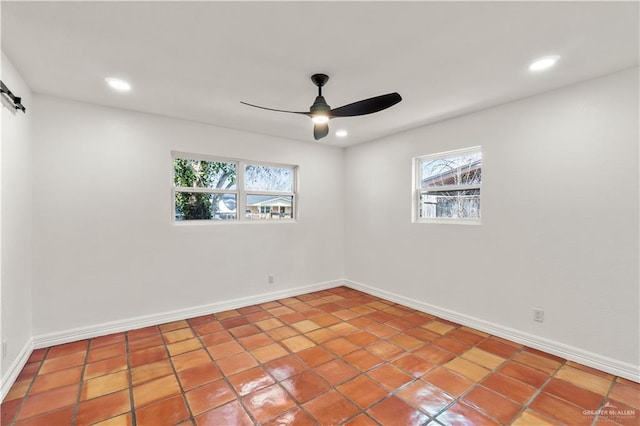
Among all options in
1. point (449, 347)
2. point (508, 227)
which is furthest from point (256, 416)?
point (508, 227)

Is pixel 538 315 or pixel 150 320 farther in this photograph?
pixel 150 320

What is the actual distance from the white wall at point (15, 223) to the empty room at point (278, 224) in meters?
0.03

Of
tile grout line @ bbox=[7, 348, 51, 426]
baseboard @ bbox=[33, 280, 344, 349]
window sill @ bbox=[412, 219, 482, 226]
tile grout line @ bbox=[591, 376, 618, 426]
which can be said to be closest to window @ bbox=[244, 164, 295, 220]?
baseboard @ bbox=[33, 280, 344, 349]

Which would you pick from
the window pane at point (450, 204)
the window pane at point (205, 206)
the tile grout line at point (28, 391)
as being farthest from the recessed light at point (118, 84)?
the window pane at point (450, 204)

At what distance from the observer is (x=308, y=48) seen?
81.4 inches

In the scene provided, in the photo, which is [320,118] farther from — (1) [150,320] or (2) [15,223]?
(1) [150,320]

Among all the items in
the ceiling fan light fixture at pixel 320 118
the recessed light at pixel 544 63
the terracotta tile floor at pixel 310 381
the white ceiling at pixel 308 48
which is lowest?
the terracotta tile floor at pixel 310 381

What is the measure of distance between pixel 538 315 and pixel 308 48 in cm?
319

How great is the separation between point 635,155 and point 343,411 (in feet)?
9.75

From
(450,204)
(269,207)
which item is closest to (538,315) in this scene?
(450,204)

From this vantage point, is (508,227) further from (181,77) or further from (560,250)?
(181,77)

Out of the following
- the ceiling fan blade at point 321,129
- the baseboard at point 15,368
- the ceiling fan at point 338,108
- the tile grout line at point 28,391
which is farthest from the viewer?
the ceiling fan blade at point 321,129

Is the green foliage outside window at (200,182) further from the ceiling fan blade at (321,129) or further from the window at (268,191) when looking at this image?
the ceiling fan blade at (321,129)

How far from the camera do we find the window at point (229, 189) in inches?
149
